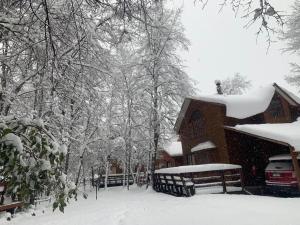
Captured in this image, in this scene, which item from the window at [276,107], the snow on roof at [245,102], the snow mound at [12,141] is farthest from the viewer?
the window at [276,107]

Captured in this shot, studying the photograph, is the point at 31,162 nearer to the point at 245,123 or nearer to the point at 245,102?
the point at 245,123

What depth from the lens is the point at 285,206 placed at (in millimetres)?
9867

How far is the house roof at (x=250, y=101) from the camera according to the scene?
21.2 meters

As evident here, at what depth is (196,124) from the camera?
2533cm

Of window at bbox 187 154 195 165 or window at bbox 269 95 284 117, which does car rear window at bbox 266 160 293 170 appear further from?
window at bbox 187 154 195 165

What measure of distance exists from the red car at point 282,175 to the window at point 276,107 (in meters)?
6.97

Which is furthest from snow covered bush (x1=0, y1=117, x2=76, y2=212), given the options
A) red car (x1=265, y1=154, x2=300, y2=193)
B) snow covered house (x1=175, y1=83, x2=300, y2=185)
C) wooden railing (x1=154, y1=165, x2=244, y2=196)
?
snow covered house (x1=175, y1=83, x2=300, y2=185)

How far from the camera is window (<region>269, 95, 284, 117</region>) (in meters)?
22.1

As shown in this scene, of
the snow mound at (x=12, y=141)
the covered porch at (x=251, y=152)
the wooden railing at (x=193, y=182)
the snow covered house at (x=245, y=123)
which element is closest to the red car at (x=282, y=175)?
the wooden railing at (x=193, y=182)

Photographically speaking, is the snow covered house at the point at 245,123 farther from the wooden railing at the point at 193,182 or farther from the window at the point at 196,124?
the wooden railing at the point at 193,182

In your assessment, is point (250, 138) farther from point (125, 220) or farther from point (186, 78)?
point (125, 220)

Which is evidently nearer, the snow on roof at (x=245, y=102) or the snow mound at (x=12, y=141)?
the snow mound at (x=12, y=141)

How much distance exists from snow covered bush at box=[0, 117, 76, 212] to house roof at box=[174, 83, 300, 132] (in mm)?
18175

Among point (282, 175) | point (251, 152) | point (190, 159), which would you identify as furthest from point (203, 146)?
point (282, 175)
